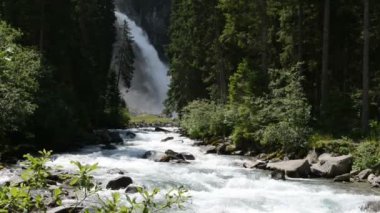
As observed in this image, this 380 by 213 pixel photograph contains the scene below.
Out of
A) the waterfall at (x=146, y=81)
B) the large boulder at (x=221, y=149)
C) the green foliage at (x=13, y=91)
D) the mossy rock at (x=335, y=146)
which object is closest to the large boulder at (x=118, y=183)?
the green foliage at (x=13, y=91)

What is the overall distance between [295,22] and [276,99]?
24.0 ft

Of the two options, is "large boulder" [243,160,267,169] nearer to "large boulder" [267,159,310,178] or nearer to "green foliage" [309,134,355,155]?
"large boulder" [267,159,310,178]

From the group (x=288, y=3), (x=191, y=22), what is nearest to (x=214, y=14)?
(x=191, y=22)

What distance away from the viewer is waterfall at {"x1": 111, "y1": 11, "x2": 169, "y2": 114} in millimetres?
87438

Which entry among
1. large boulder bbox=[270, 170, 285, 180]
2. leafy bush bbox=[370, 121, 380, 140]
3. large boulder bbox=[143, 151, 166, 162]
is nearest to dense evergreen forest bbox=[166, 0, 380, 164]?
leafy bush bbox=[370, 121, 380, 140]

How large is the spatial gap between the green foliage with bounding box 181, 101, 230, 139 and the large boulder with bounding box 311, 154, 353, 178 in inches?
467

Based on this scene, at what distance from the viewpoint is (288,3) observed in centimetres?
2714

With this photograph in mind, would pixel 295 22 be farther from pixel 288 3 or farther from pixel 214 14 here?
pixel 214 14

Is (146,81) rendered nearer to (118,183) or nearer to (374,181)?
(374,181)

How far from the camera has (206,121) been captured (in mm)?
32781

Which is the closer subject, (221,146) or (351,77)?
(221,146)

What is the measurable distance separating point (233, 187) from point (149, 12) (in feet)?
322

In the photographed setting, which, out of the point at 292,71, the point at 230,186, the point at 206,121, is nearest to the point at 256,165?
the point at 230,186

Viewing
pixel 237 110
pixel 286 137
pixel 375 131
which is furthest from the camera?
pixel 237 110
